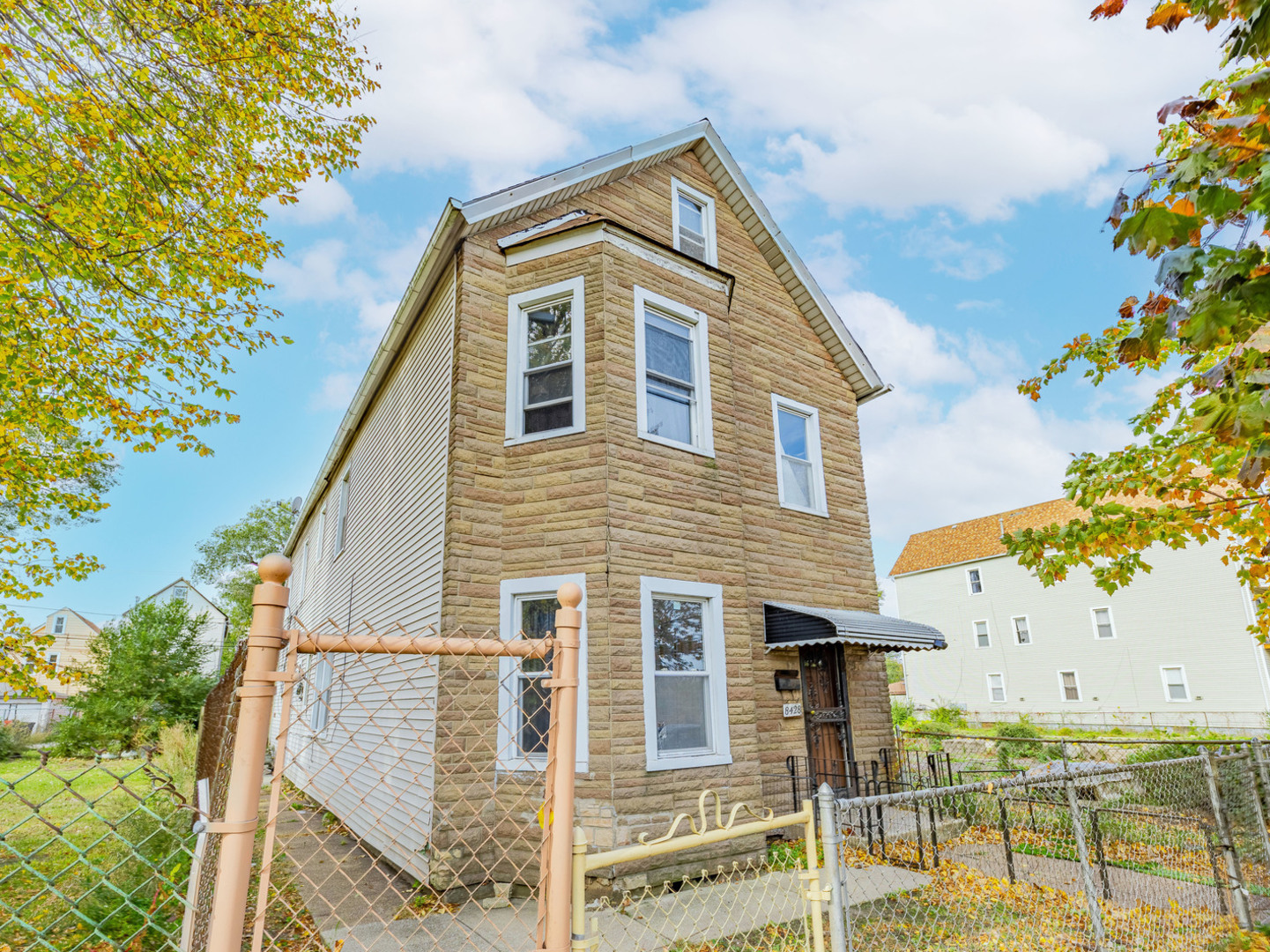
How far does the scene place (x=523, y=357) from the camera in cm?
870

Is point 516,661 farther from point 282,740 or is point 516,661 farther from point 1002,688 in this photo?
point 1002,688

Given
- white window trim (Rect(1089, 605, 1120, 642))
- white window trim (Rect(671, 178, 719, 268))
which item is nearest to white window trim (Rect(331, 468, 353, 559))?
white window trim (Rect(671, 178, 719, 268))

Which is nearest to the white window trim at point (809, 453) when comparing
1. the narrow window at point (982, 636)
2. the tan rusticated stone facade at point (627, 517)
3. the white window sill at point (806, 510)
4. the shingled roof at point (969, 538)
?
the white window sill at point (806, 510)

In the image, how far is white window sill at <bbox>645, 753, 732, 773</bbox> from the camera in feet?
23.5

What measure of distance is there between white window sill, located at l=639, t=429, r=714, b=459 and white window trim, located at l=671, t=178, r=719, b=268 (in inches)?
131

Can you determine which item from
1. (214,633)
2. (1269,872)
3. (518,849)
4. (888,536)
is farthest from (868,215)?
(888,536)

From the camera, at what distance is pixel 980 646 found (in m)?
31.1

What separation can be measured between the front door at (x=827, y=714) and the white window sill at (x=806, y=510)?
6.59ft

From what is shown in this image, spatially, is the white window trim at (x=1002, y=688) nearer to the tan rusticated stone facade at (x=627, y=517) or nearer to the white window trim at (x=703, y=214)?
the tan rusticated stone facade at (x=627, y=517)

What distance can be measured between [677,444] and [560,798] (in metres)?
6.36

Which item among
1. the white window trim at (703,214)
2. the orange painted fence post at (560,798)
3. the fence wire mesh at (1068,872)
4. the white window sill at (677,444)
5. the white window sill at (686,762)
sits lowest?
the fence wire mesh at (1068,872)

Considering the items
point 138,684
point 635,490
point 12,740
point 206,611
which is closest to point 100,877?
point 635,490

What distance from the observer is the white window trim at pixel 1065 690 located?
27266mm

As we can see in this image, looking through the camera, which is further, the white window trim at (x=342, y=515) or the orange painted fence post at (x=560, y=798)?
the white window trim at (x=342, y=515)
